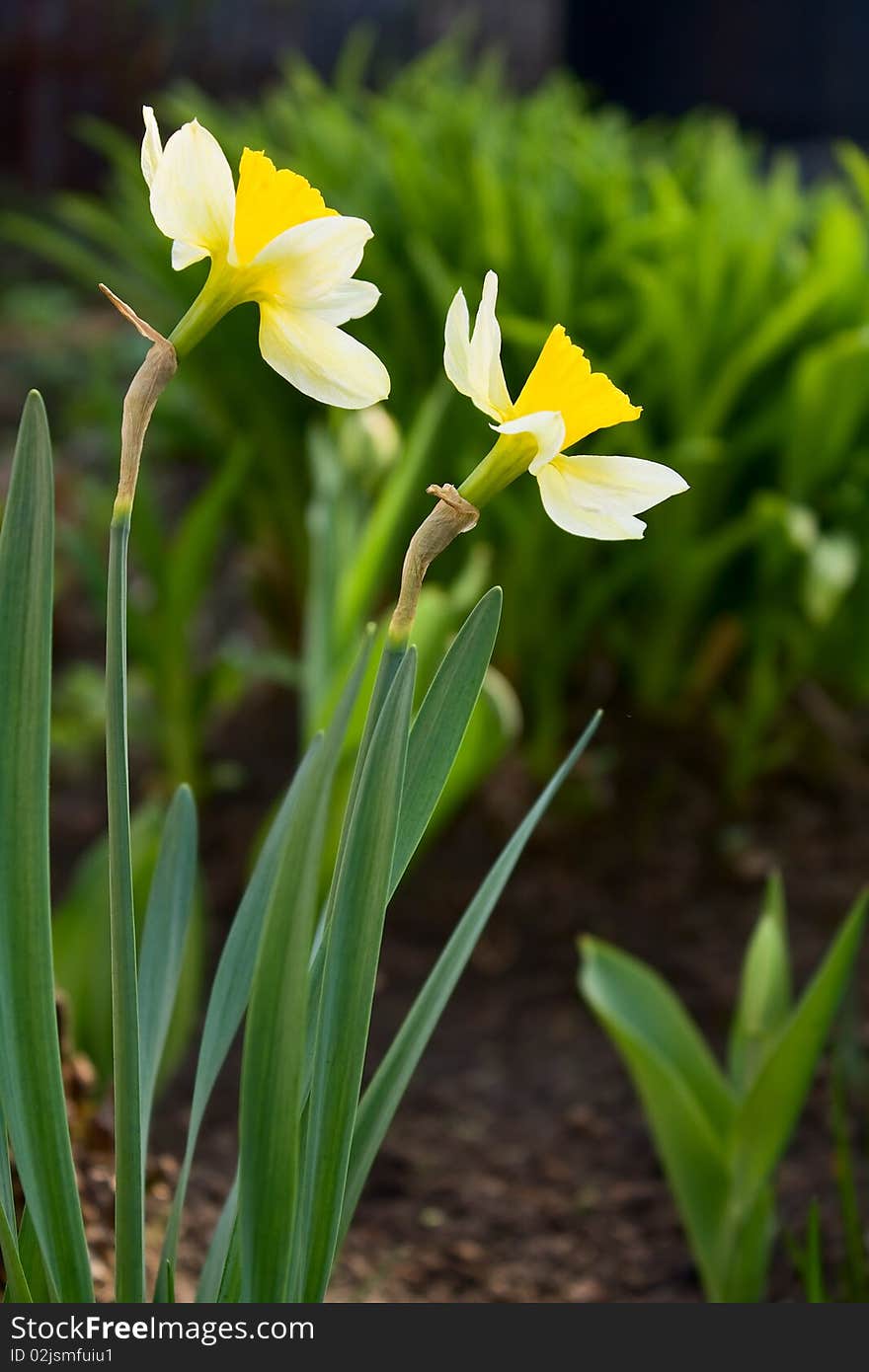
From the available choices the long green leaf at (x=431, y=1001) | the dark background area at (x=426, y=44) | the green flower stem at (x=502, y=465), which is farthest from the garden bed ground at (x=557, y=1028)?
the dark background area at (x=426, y=44)

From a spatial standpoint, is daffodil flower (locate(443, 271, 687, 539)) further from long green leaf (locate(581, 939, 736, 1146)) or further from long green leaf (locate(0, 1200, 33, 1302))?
long green leaf (locate(581, 939, 736, 1146))

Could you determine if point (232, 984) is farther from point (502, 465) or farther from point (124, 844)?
point (502, 465)

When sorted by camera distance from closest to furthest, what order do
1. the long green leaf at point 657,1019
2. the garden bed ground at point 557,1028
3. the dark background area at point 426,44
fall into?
1. the long green leaf at point 657,1019
2. the garden bed ground at point 557,1028
3. the dark background area at point 426,44

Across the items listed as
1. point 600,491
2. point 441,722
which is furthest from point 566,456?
point 441,722

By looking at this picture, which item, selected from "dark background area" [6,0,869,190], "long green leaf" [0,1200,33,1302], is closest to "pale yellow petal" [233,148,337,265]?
"long green leaf" [0,1200,33,1302]

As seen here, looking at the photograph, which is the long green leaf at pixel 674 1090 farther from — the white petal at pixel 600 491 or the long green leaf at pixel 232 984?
the white petal at pixel 600 491

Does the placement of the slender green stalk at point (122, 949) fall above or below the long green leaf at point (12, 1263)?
above

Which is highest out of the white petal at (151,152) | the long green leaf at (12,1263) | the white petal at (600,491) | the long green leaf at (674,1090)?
the white petal at (151,152)
